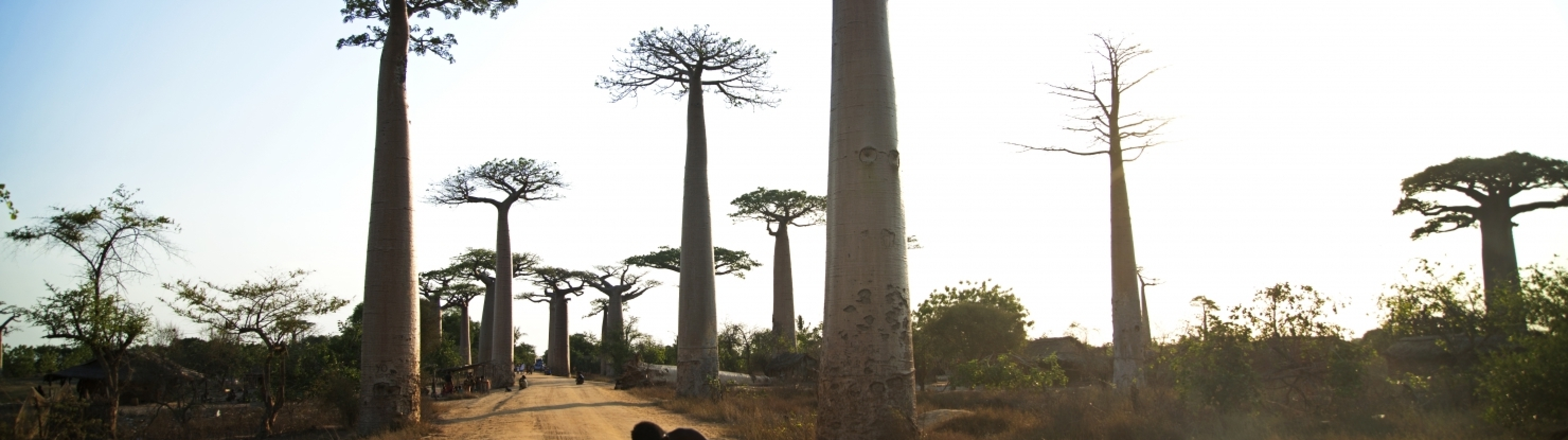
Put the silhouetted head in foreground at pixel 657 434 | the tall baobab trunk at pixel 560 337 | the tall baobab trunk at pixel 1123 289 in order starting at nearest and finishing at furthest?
the silhouetted head in foreground at pixel 657 434
the tall baobab trunk at pixel 1123 289
the tall baobab trunk at pixel 560 337

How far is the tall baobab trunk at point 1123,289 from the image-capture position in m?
11.5

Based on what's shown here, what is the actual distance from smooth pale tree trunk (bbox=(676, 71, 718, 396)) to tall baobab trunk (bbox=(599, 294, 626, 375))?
13914 millimetres

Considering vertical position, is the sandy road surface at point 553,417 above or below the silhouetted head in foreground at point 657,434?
below

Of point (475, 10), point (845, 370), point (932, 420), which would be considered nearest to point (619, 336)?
point (475, 10)

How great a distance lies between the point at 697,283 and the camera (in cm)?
1441

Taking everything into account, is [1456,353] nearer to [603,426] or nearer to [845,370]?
[845,370]

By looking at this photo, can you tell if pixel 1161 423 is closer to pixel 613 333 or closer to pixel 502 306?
pixel 502 306

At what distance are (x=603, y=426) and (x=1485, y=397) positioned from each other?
25.8ft

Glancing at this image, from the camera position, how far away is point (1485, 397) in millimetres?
5801

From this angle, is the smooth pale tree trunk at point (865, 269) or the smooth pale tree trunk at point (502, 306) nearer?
the smooth pale tree trunk at point (865, 269)

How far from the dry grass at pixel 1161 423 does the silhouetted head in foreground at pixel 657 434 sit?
162 inches

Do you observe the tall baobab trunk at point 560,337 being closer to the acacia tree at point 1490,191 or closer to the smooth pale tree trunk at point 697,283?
the smooth pale tree trunk at point 697,283

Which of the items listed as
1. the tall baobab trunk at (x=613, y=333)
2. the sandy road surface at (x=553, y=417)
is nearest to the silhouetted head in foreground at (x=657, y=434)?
the sandy road surface at (x=553, y=417)

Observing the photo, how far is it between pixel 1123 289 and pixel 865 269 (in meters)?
7.49
